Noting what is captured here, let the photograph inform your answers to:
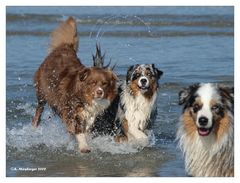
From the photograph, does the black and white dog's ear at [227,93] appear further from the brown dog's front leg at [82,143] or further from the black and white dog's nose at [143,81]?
the brown dog's front leg at [82,143]

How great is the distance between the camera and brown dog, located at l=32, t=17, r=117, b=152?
912 centimetres

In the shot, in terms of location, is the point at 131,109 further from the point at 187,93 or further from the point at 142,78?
the point at 187,93

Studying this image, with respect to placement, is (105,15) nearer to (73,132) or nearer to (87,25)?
(87,25)

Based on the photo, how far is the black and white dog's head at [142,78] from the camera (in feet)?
30.2

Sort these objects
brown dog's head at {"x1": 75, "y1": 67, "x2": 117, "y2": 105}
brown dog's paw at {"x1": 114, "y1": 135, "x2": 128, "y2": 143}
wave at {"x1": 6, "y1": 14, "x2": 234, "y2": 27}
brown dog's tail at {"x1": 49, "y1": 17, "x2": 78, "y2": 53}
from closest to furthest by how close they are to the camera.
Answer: brown dog's head at {"x1": 75, "y1": 67, "x2": 117, "y2": 105}, brown dog's paw at {"x1": 114, "y1": 135, "x2": 128, "y2": 143}, brown dog's tail at {"x1": 49, "y1": 17, "x2": 78, "y2": 53}, wave at {"x1": 6, "y1": 14, "x2": 234, "y2": 27}

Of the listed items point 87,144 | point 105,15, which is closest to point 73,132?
point 87,144

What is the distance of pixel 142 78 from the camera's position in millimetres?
9172

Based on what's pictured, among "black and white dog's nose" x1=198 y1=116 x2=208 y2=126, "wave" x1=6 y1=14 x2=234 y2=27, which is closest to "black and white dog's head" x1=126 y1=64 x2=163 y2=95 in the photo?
"black and white dog's nose" x1=198 y1=116 x2=208 y2=126

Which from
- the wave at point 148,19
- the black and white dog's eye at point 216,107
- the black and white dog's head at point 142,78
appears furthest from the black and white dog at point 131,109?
the wave at point 148,19

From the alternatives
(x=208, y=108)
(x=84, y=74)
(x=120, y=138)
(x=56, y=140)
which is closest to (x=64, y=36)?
(x=84, y=74)

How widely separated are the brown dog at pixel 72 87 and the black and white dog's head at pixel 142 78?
0.24m

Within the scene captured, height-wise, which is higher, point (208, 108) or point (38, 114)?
point (208, 108)

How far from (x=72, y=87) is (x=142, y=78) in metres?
0.97

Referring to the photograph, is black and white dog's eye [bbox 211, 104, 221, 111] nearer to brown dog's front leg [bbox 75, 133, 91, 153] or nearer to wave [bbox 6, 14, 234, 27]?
brown dog's front leg [bbox 75, 133, 91, 153]
